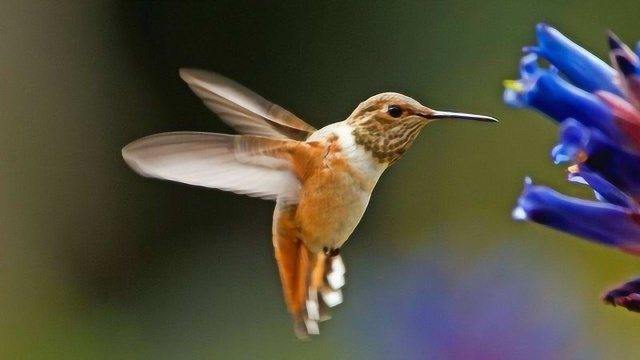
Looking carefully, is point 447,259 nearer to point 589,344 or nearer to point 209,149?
point 589,344

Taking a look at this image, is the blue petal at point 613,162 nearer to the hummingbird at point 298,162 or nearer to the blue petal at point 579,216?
the blue petal at point 579,216

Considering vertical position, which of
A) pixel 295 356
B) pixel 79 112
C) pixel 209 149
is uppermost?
pixel 209 149

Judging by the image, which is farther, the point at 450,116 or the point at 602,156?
the point at 450,116

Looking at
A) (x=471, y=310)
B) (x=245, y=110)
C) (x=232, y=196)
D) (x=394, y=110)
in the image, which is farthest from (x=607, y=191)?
(x=232, y=196)

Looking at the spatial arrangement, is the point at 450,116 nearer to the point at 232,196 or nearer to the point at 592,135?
the point at 592,135

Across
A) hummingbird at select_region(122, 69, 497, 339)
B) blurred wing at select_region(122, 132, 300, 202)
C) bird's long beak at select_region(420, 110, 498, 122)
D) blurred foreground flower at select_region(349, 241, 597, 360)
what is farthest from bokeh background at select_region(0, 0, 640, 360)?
bird's long beak at select_region(420, 110, 498, 122)

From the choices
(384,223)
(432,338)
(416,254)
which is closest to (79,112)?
(384,223)
